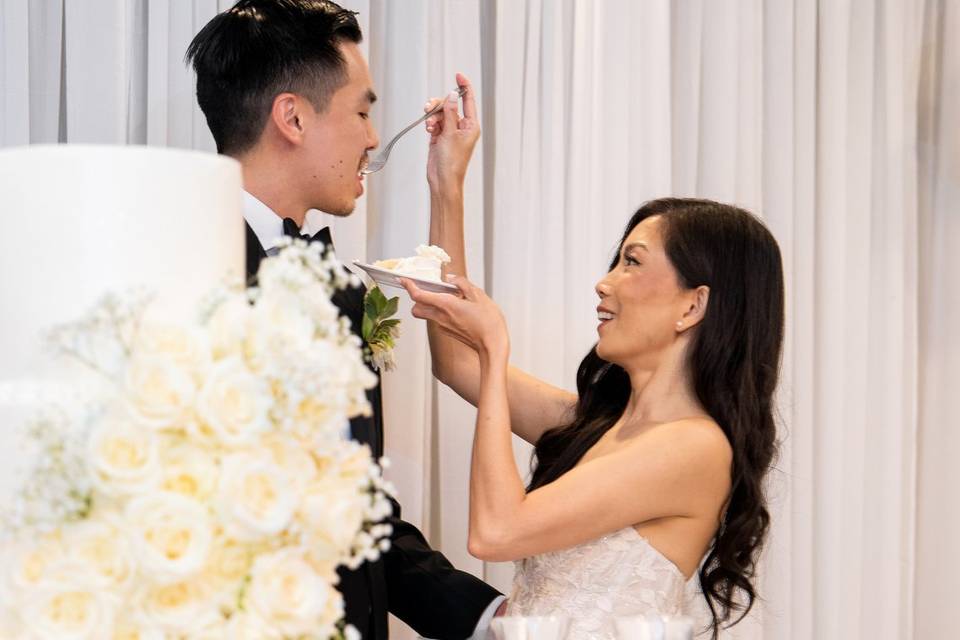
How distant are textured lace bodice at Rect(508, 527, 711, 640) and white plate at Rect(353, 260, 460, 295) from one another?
1.69 feet

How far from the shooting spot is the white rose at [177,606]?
0.84m

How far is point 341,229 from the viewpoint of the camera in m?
2.44

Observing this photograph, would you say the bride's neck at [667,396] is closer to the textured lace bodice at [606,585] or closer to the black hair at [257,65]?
the textured lace bodice at [606,585]

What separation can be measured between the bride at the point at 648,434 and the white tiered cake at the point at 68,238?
38.5 inches

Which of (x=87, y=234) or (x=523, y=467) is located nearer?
(x=87, y=234)

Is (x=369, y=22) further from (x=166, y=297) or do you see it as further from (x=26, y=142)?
(x=166, y=297)

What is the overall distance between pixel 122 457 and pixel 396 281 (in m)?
1.08

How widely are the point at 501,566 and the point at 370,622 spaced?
0.79 metres

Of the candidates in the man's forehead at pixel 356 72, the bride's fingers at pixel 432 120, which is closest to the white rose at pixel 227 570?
the man's forehead at pixel 356 72

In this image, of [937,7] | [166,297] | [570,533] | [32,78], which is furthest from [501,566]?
[937,7]

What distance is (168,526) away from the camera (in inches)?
32.7

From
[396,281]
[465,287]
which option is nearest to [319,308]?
[396,281]

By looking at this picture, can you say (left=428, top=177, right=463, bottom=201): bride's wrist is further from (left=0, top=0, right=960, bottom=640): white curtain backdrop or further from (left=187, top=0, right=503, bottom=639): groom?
(left=187, top=0, right=503, bottom=639): groom

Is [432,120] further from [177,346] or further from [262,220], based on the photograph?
[177,346]
